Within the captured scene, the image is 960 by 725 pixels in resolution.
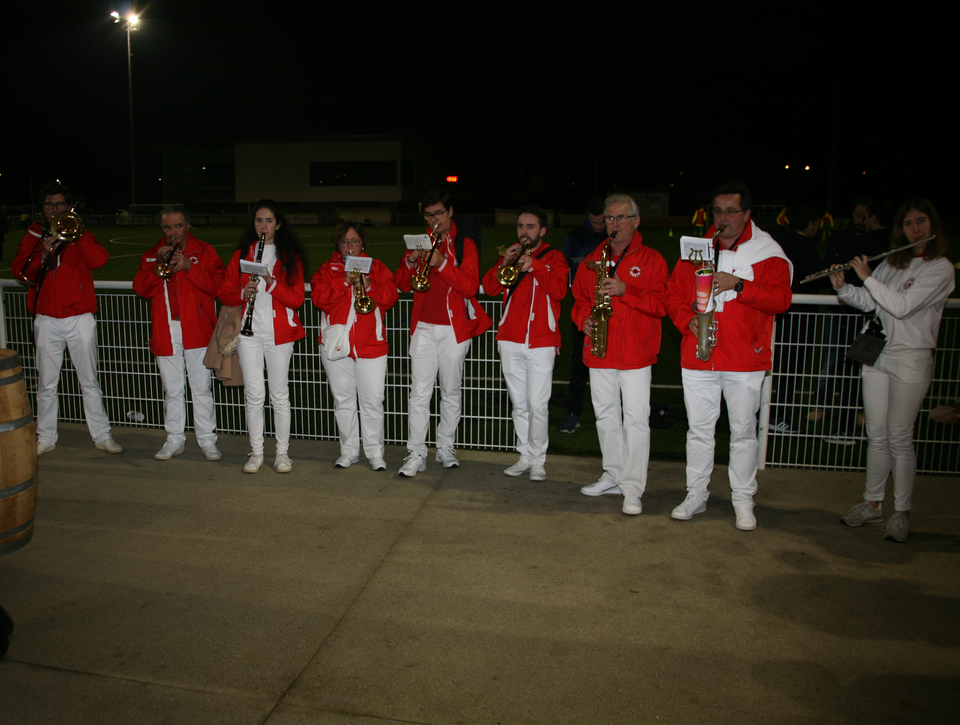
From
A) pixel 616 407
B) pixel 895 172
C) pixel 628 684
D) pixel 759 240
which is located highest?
pixel 895 172

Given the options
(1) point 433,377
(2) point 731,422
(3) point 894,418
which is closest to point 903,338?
(3) point 894,418

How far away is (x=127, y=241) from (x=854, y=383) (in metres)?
34.0

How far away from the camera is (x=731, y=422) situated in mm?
4789

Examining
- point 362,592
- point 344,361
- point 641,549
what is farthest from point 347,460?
point 641,549

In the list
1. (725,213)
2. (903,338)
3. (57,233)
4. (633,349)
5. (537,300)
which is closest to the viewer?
(903,338)

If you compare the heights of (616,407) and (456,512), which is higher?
(616,407)

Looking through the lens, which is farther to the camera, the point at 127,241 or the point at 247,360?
the point at 127,241

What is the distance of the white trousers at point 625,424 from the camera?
16.4ft

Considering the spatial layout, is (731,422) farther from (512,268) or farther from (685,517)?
(512,268)

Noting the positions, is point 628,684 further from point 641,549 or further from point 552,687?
point 641,549

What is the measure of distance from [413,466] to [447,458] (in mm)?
320

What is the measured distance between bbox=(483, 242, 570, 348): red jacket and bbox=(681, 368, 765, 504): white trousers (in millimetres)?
1082

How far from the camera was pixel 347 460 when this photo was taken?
19.2 ft

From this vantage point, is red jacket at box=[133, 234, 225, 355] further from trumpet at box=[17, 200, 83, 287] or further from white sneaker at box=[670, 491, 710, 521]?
white sneaker at box=[670, 491, 710, 521]
